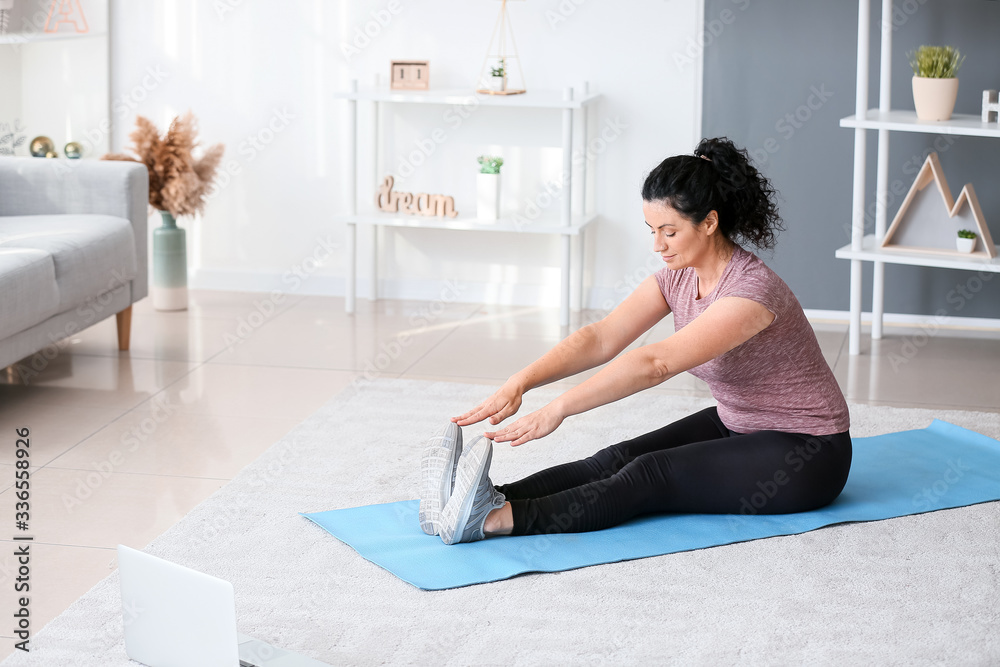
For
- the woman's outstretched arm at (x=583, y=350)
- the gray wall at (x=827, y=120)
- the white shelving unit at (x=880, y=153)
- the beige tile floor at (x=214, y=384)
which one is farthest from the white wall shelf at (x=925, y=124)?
the woman's outstretched arm at (x=583, y=350)

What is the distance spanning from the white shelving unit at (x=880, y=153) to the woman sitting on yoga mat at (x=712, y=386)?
151 cm

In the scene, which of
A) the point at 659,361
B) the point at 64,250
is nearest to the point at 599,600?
the point at 659,361

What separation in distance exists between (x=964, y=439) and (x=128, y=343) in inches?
99.9

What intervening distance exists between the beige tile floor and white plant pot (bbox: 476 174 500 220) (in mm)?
395

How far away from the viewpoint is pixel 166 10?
4488mm

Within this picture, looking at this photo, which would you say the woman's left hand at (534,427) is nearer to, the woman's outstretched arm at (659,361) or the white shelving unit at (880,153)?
the woman's outstretched arm at (659,361)

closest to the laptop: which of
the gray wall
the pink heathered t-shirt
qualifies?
the pink heathered t-shirt

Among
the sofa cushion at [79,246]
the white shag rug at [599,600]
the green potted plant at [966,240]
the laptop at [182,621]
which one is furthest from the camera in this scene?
the green potted plant at [966,240]

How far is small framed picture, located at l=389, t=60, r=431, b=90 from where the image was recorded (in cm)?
423

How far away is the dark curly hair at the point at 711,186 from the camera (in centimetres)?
215

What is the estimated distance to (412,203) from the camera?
4.29 meters

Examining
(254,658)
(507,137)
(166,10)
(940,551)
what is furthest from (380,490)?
(166,10)

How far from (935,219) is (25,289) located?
2.78m

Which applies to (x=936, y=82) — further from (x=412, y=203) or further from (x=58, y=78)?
(x=58, y=78)
